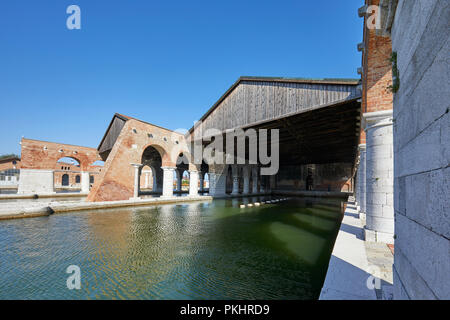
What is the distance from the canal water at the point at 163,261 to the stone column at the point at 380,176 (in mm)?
1529

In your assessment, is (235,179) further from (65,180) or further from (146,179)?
(65,180)

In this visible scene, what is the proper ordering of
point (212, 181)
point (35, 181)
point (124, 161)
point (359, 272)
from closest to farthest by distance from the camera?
1. point (359, 272)
2. point (124, 161)
3. point (35, 181)
4. point (212, 181)

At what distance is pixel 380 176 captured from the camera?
5387 mm

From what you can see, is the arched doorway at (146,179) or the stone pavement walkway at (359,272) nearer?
the stone pavement walkway at (359,272)

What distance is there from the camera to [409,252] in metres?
2.00

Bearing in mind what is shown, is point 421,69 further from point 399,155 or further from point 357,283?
point 357,283

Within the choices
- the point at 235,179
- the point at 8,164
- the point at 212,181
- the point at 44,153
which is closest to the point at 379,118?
the point at 212,181

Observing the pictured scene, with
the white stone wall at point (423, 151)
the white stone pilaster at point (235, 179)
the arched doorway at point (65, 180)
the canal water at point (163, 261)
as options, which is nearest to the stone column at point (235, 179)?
the white stone pilaster at point (235, 179)

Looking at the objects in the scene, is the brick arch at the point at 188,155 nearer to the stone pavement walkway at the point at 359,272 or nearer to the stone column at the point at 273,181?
the stone pavement walkway at the point at 359,272

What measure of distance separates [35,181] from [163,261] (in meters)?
25.7

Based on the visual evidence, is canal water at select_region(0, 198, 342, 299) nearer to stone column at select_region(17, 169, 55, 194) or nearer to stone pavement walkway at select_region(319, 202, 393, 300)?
stone pavement walkway at select_region(319, 202, 393, 300)

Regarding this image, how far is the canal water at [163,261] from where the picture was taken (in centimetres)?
389

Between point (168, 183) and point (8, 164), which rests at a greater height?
point (8, 164)

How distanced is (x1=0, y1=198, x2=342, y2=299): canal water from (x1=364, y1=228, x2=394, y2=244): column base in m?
1.16
